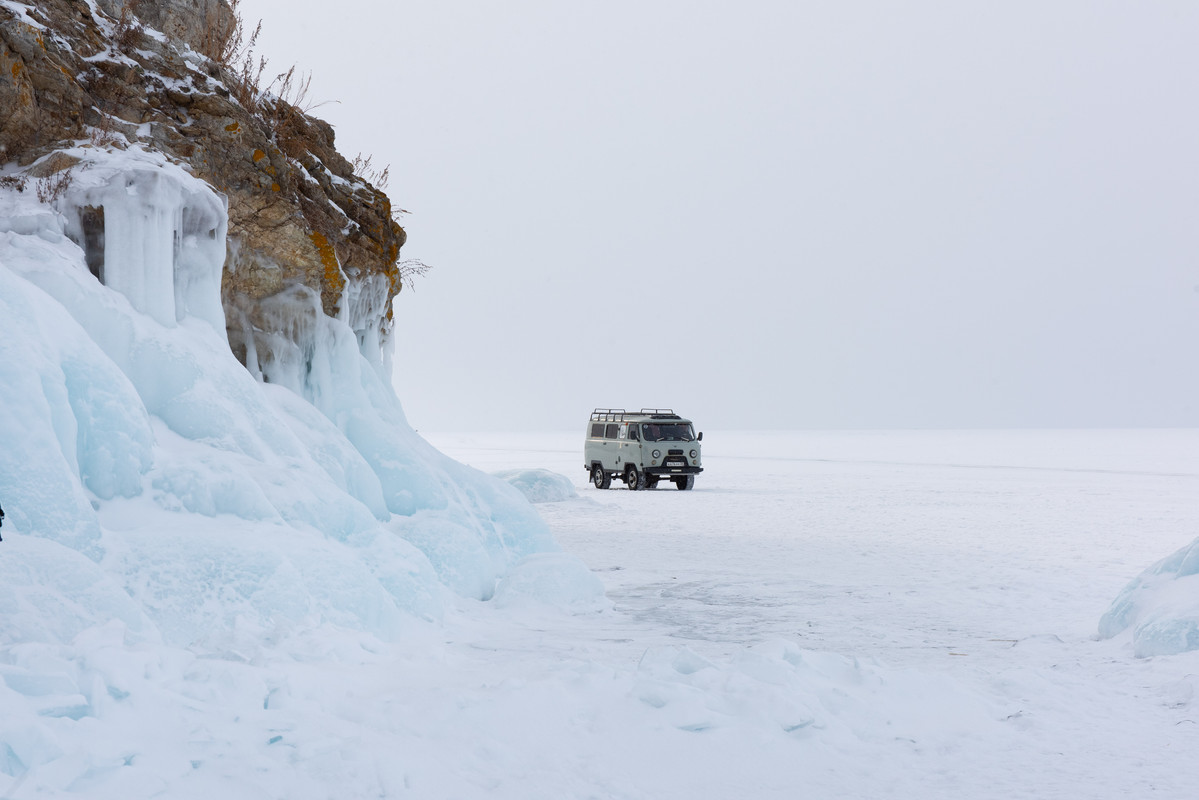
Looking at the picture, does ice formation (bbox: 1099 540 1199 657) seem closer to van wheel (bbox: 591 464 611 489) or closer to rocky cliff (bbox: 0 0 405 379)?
rocky cliff (bbox: 0 0 405 379)

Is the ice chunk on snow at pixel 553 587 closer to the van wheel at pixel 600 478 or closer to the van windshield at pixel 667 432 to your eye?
the van windshield at pixel 667 432

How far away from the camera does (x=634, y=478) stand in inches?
1115

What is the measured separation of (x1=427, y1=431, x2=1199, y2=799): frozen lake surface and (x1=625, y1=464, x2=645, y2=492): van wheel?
31.6 ft

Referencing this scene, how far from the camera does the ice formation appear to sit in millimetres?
6648

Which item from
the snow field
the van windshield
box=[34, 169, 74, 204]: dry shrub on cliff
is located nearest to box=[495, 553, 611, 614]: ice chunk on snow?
the snow field

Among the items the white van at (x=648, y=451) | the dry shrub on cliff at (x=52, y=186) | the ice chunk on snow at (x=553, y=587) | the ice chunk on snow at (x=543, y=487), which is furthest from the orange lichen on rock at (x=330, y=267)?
the white van at (x=648, y=451)

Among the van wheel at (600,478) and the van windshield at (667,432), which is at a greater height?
the van windshield at (667,432)

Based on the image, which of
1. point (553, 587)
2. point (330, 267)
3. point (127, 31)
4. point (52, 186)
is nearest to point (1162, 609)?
point (553, 587)

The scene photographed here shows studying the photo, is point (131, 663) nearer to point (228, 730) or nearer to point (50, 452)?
point (228, 730)

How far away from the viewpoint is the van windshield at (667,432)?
28.1m

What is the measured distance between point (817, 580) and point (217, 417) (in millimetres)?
7246

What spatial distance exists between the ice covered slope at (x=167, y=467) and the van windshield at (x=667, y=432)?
18.3 metres

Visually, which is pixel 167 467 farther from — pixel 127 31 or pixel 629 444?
pixel 629 444

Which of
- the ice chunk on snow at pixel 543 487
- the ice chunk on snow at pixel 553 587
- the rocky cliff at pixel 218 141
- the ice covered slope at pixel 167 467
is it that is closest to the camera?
the ice covered slope at pixel 167 467
